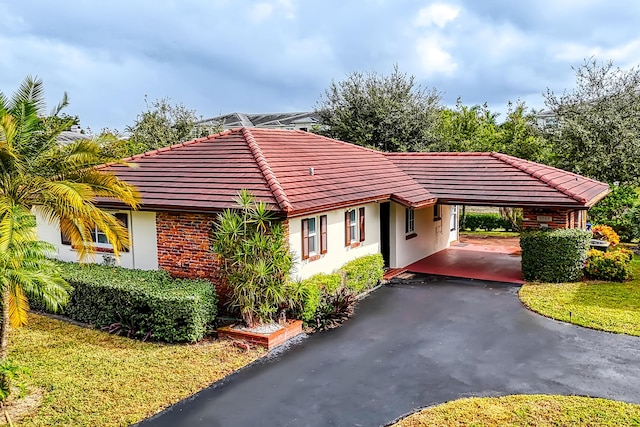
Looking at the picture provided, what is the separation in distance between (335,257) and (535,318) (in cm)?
521

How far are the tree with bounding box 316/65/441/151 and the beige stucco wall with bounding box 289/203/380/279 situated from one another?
13387 millimetres

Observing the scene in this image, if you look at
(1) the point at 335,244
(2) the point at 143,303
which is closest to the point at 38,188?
(2) the point at 143,303

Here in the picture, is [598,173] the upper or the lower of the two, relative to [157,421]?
upper

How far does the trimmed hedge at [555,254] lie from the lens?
50.5 feet

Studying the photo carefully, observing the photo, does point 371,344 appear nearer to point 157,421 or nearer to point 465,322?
point 465,322

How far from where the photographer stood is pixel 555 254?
51.0ft

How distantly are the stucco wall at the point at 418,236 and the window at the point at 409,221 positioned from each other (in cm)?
20

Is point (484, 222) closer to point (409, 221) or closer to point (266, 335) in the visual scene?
point (409, 221)

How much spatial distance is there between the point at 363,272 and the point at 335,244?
112cm

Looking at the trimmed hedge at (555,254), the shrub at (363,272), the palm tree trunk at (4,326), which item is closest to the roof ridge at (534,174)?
the trimmed hedge at (555,254)

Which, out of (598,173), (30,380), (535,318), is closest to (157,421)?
(30,380)

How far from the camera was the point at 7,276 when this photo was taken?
7312 mm

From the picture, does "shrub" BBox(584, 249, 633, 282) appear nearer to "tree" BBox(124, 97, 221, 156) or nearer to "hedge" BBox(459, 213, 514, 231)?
"hedge" BBox(459, 213, 514, 231)

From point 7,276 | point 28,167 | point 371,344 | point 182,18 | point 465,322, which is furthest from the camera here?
point 182,18
